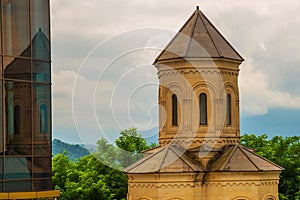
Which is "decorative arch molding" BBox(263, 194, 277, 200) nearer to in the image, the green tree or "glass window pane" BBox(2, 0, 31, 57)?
"glass window pane" BBox(2, 0, 31, 57)

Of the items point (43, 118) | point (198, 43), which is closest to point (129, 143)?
point (198, 43)

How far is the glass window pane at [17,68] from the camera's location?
24172mm

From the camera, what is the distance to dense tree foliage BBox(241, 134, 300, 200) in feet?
166

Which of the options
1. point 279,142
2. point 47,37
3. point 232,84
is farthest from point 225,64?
point 279,142

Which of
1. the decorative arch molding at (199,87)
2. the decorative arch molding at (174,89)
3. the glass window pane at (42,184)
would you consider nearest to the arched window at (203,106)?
the decorative arch molding at (199,87)

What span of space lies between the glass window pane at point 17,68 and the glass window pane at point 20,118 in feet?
0.86

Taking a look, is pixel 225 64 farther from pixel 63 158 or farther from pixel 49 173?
pixel 63 158

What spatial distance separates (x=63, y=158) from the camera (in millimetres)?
57688

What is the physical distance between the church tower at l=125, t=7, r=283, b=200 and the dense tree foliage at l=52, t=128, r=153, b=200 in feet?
52.4

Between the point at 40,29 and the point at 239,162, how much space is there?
12313 millimetres

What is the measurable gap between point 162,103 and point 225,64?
3.95m

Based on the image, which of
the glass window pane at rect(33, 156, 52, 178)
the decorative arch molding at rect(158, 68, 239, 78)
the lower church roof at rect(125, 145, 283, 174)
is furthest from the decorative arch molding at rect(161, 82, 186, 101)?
the glass window pane at rect(33, 156, 52, 178)

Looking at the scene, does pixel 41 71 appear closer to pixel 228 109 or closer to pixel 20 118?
pixel 20 118

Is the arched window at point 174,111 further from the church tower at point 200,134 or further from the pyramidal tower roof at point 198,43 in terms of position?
the pyramidal tower roof at point 198,43
